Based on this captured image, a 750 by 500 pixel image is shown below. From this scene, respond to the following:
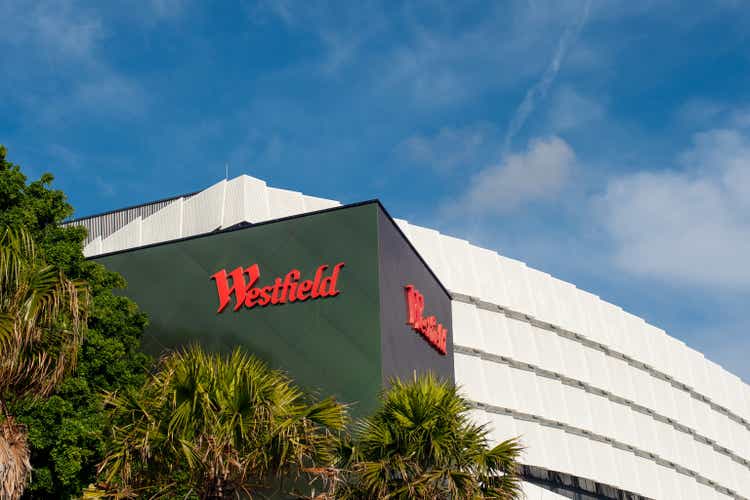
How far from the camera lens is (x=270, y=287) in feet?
84.3

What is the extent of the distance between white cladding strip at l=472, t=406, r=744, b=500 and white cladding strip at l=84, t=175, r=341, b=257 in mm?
14734

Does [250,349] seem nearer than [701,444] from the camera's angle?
Yes

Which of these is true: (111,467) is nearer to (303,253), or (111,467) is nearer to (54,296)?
(54,296)

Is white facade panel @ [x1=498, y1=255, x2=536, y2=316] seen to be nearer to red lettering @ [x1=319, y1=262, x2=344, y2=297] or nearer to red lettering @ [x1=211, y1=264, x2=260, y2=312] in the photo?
red lettering @ [x1=211, y1=264, x2=260, y2=312]

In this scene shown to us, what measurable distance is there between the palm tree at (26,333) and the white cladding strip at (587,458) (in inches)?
1223

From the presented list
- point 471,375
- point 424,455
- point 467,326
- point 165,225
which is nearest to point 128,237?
point 165,225

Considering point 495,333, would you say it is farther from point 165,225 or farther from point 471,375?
point 165,225

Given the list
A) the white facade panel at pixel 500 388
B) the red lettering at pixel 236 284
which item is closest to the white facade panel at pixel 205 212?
the red lettering at pixel 236 284

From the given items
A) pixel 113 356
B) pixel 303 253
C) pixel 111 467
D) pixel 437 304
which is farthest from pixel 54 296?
pixel 437 304

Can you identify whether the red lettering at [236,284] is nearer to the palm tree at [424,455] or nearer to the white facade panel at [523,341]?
the palm tree at [424,455]

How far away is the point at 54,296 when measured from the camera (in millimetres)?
13344

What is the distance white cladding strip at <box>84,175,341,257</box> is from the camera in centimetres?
3359

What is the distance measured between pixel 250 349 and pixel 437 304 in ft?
24.1

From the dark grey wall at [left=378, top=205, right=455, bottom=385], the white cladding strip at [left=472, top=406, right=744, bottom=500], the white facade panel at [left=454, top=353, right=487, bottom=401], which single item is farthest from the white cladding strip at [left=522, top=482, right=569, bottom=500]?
the dark grey wall at [left=378, top=205, right=455, bottom=385]
